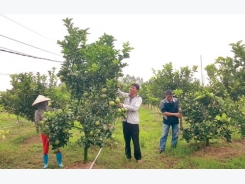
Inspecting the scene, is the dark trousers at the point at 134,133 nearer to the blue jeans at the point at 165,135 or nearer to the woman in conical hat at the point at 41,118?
the blue jeans at the point at 165,135

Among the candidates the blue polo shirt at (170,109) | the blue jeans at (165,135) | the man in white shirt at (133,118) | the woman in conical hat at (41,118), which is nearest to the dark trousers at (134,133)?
the man in white shirt at (133,118)

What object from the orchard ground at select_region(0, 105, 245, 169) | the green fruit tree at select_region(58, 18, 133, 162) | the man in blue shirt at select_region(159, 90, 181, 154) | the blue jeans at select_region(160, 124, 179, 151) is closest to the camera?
the green fruit tree at select_region(58, 18, 133, 162)

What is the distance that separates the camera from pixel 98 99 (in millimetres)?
5668

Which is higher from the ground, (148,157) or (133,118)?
(133,118)

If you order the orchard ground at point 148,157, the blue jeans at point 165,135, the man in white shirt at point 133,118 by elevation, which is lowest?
the orchard ground at point 148,157

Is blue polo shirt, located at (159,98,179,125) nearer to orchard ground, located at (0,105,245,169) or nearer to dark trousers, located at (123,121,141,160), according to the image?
orchard ground, located at (0,105,245,169)

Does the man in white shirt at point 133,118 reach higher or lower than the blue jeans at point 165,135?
higher

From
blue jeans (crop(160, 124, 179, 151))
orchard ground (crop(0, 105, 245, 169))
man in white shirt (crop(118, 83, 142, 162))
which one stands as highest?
man in white shirt (crop(118, 83, 142, 162))

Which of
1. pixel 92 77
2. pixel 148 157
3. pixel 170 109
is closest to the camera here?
pixel 92 77

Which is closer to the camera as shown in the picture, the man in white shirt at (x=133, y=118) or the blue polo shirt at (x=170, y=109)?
the man in white shirt at (x=133, y=118)

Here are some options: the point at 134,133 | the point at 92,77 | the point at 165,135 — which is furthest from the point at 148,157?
the point at 92,77

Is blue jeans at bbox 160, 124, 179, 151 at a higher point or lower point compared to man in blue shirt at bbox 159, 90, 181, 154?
lower

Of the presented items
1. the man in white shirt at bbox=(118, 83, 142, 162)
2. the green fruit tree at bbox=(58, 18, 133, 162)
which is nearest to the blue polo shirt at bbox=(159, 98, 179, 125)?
the man in white shirt at bbox=(118, 83, 142, 162)

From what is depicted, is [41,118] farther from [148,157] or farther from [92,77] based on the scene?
[148,157]
